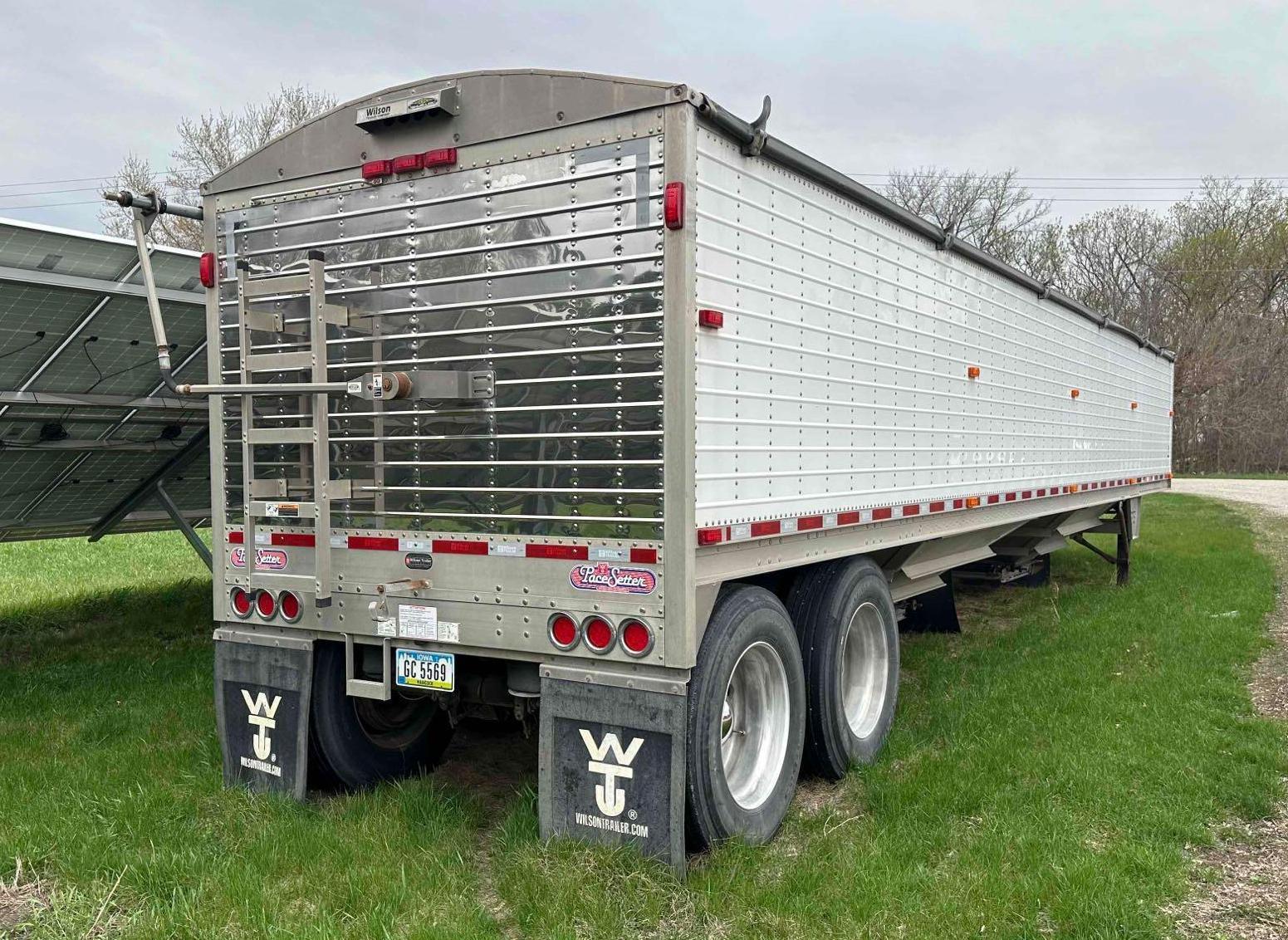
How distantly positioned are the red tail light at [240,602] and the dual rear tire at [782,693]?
232 centimetres

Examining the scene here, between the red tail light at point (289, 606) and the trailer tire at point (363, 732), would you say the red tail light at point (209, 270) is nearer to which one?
the red tail light at point (289, 606)

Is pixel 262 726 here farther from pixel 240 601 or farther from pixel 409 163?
pixel 409 163

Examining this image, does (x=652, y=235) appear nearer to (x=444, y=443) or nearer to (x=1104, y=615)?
(x=444, y=443)

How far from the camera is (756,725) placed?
4727 mm

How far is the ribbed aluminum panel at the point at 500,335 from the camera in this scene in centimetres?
399

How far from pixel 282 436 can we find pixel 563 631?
1589mm

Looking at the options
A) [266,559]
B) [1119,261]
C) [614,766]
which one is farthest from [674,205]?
[1119,261]

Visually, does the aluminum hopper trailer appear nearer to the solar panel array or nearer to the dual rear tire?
the dual rear tire

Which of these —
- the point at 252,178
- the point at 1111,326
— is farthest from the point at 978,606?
the point at 252,178

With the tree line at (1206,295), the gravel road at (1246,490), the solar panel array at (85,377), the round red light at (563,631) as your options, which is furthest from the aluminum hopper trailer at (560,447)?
the tree line at (1206,295)

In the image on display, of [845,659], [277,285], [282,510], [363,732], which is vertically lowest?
[363,732]

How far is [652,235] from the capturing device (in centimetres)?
394

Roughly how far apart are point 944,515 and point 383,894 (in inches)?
169

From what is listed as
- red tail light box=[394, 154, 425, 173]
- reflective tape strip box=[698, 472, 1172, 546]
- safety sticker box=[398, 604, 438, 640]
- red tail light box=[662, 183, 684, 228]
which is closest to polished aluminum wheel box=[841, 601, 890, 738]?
reflective tape strip box=[698, 472, 1172, 546]
